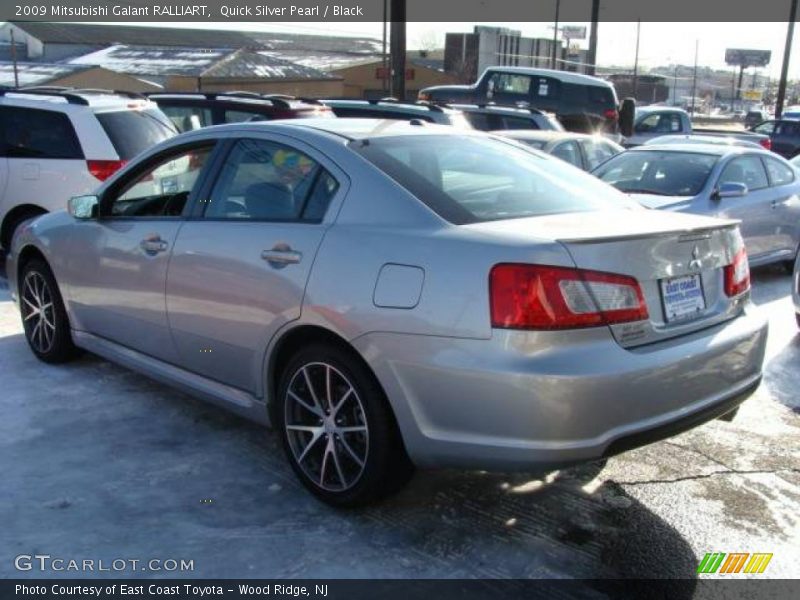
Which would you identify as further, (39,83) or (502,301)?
(39,83)

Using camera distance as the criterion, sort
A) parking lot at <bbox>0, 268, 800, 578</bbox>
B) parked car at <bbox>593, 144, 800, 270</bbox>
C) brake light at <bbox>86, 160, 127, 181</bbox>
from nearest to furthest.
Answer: parking lot at <bbox>0, 268, 800, 578</bbox>, brake light at <bbox>86, 160, 127, 181</bbox>, parked car at <bbox>593, 144, 800, 270</bbox>

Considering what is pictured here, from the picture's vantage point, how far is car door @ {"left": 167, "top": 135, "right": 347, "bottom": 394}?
3691mm

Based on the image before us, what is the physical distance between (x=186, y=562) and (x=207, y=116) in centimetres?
797

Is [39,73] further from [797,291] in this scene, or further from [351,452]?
[351,452]

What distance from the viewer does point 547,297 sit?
298cm

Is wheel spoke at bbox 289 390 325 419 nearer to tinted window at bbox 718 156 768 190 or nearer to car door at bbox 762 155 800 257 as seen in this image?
tinted window at bbox 718 156 768 190

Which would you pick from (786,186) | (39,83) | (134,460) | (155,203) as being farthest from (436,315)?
(39,83)

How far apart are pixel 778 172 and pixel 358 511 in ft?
25.7

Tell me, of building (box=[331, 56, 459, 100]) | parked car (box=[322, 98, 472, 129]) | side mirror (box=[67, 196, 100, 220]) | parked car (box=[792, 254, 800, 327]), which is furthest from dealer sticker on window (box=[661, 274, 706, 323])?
building (box=[331, 56, 459, 100])

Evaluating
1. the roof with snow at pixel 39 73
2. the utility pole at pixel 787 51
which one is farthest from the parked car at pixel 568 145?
the utility pole at pixel 787 51

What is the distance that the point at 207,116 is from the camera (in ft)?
33.9

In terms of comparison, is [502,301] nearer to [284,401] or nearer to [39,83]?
[284,401]

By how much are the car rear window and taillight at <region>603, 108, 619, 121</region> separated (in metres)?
11.9

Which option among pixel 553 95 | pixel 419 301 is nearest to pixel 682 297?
pixel 419 301
